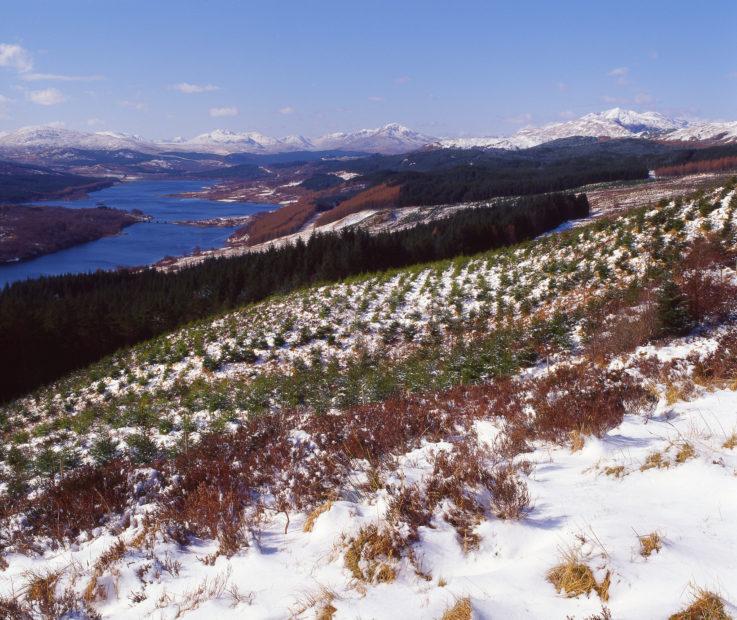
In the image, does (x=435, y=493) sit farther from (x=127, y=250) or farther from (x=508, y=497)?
(x=127, y=250)

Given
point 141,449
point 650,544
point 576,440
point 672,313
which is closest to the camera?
point 650,544

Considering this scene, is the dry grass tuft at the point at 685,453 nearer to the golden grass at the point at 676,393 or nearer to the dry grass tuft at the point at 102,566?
the golden grass at the point at 676,393

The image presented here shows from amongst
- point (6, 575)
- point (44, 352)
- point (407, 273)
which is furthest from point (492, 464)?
point (44, 352)

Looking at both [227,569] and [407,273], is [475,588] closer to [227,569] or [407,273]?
[227,569]

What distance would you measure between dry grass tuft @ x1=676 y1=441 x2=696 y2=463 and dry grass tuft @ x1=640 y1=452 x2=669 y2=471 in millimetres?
152

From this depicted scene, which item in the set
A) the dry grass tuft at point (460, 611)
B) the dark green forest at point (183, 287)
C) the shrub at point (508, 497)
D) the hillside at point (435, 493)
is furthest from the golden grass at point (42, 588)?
the dark green forest at point (183, 287)

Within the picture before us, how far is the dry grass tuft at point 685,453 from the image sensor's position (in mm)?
5012

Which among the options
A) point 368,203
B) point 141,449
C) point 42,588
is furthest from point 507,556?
point 368,203

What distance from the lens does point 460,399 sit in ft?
31.8

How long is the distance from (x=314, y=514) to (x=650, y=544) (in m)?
3.59

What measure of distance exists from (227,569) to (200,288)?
54.7 m

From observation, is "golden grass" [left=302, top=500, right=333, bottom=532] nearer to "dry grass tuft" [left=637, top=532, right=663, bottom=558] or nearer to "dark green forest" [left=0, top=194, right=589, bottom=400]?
"dry grass tuft" [left=637, top=532, right=663, bottom=558]

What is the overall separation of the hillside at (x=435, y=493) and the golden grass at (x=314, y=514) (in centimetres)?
4

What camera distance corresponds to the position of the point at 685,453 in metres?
5.05
